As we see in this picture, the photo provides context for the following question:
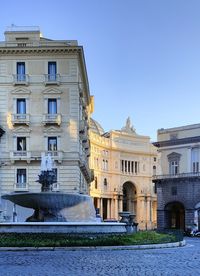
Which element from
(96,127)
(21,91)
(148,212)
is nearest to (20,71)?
(21,91)

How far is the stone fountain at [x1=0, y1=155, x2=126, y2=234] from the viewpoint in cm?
2120

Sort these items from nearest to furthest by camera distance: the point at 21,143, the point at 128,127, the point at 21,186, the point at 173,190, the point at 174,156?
1. the point at 21,186
2. the point at 21,143
3. the point at 173,190
4. the point at 174,156
5. the point at 128,127

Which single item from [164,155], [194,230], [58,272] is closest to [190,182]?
[164,155]

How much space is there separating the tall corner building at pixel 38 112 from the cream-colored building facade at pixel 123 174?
4115 centimetres

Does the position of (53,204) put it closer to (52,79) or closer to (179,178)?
(52,79)

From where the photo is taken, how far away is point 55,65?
46.6 m

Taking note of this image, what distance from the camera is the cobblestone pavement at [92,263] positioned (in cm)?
1259

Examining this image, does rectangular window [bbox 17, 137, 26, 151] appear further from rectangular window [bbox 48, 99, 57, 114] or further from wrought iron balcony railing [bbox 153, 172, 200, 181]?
wrought iron balcony railing [bbox 153, 172, 200, 181]

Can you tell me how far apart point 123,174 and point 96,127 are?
33.2 feet

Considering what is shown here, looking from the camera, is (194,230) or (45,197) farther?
(194,230)

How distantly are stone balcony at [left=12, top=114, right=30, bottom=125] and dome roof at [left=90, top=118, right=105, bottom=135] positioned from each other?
163 ft

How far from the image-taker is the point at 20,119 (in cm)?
4603

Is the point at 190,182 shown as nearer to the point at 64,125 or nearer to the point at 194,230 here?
the point at 194,230

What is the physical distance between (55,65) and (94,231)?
2677cm
